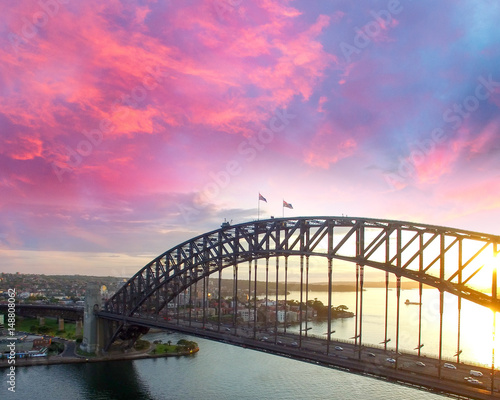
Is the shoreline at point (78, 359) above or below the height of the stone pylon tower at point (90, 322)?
below

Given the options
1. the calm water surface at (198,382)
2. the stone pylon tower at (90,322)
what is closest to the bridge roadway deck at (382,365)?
the calm water surface at (198,382)

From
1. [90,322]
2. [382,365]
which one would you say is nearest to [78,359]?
[90,322]

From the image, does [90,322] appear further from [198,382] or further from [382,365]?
[382,365]

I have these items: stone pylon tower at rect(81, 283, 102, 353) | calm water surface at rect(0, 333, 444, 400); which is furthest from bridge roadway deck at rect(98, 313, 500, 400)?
stone pylon tower at rect(81, 283, 102, 353)

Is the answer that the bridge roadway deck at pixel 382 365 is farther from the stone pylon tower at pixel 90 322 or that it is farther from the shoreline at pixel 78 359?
the stone pylon tower at pixel 90 322

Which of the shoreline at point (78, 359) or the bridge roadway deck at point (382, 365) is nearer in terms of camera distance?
the bridge roadway deck at point (382, 365)

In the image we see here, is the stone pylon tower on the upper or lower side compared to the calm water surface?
upper

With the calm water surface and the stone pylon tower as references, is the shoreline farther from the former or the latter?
the stone pylon tower

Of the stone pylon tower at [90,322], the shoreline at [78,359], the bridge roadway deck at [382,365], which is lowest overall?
the shoreline at [78,359]

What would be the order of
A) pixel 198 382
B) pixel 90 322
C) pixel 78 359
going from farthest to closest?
pixel 90 322
pixel 78 359
pixel 198 382
